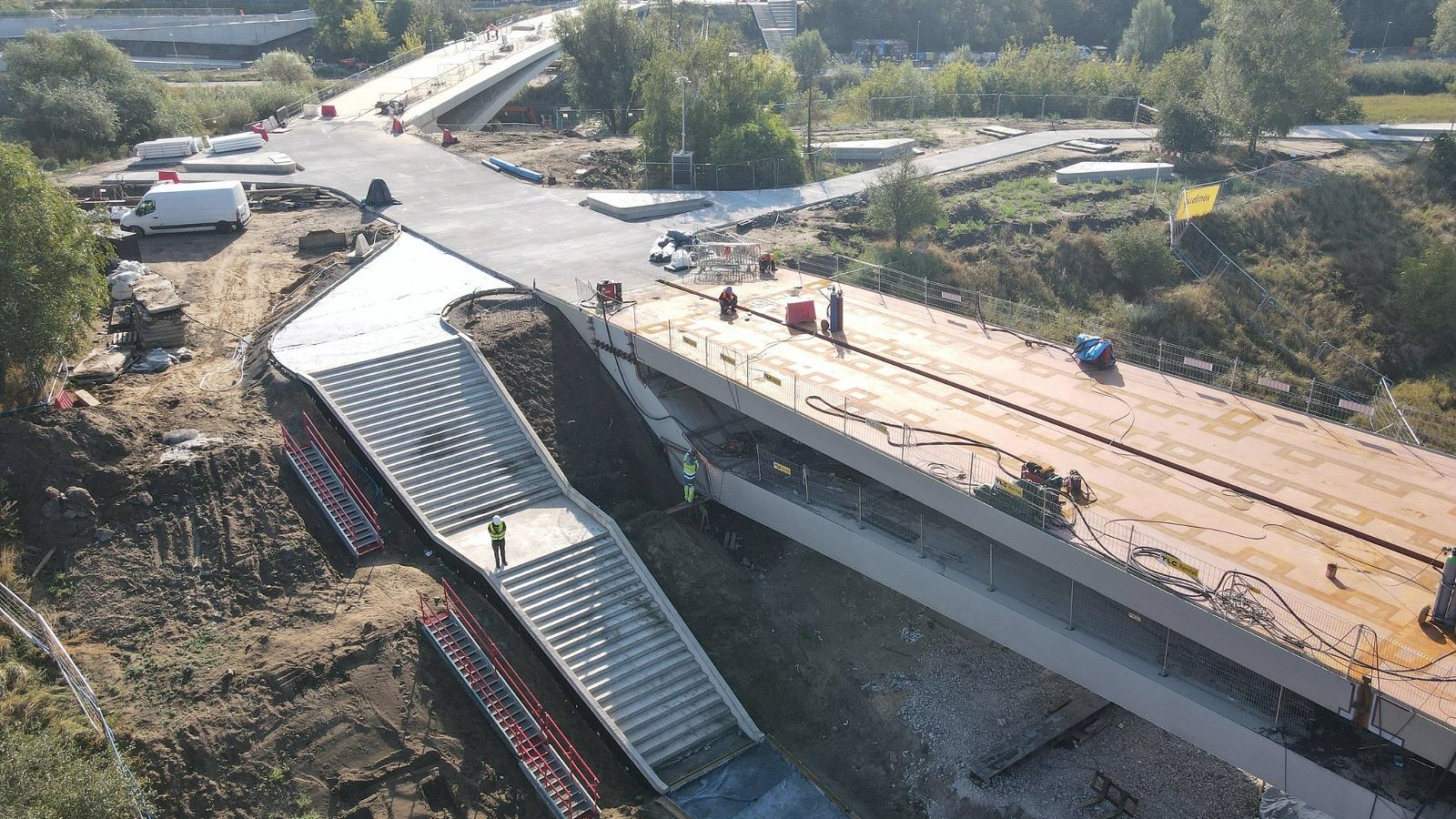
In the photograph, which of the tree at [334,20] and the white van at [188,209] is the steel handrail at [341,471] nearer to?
the white van at [188,209]

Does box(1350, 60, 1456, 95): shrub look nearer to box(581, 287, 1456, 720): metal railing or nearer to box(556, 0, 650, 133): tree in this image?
box(556, 0, 650, 133): tree

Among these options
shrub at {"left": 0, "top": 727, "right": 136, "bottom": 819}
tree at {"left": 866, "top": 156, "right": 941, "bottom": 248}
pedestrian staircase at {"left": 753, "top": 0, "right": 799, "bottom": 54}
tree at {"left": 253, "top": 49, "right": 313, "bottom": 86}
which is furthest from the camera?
pedestrian staircase at {"left": 753, "top": 0, "right": 799, "bottom": 54}

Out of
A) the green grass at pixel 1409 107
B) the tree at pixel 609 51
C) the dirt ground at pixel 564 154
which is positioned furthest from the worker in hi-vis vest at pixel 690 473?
the green grass at pixel 1409 107

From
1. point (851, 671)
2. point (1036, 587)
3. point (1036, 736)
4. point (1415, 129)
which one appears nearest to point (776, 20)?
point (1415, 129)

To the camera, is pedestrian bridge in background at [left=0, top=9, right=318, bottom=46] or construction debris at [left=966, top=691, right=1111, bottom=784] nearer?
construction debris at [left=966, top=691, right=1111, bottom=784]

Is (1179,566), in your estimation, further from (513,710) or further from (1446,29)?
(1446,29)

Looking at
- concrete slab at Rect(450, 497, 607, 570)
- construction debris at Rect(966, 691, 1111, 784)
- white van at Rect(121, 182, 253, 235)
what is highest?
white van at Rect(121, 182, 253, 235)

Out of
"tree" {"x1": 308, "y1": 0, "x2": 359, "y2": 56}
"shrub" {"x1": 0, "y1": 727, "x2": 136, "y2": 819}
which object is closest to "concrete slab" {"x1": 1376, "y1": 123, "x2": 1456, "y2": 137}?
"shrub" {"x1": 0, "y1": 727, "x2": 136, "y2": 819}
